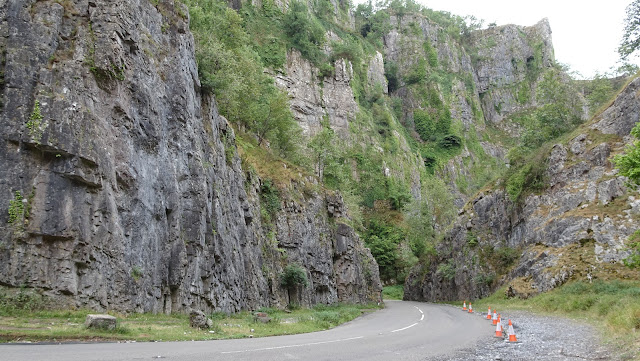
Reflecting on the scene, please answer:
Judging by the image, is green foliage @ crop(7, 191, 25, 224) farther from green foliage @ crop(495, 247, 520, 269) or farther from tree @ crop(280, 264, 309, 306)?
green foliage @ crop(495, 247, 520, 269)

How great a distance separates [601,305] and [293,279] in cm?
1715

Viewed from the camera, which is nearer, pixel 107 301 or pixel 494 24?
pixel 107 301

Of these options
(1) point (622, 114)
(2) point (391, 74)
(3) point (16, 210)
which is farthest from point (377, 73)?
(3) point (16, 210)

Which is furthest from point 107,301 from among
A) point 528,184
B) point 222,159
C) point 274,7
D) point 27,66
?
point 274,7

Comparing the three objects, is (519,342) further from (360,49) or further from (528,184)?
(360,49)

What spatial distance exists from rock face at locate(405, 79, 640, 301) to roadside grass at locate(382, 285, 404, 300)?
18393 millimetres

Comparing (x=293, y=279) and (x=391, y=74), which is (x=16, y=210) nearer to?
(x=293, y=279)

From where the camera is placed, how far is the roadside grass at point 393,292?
5778 cm

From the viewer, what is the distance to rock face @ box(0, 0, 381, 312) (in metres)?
13.2

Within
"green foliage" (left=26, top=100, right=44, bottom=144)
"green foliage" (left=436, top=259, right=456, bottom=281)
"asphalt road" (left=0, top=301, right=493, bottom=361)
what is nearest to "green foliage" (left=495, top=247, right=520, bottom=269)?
"green foliage" (left=436, top=259, right=456, bottom=281)

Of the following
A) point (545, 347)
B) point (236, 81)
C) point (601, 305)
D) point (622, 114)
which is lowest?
point (545, 347)

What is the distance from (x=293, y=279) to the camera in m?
28.1

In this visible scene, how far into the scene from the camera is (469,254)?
3766 cm

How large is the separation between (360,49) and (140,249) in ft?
227
